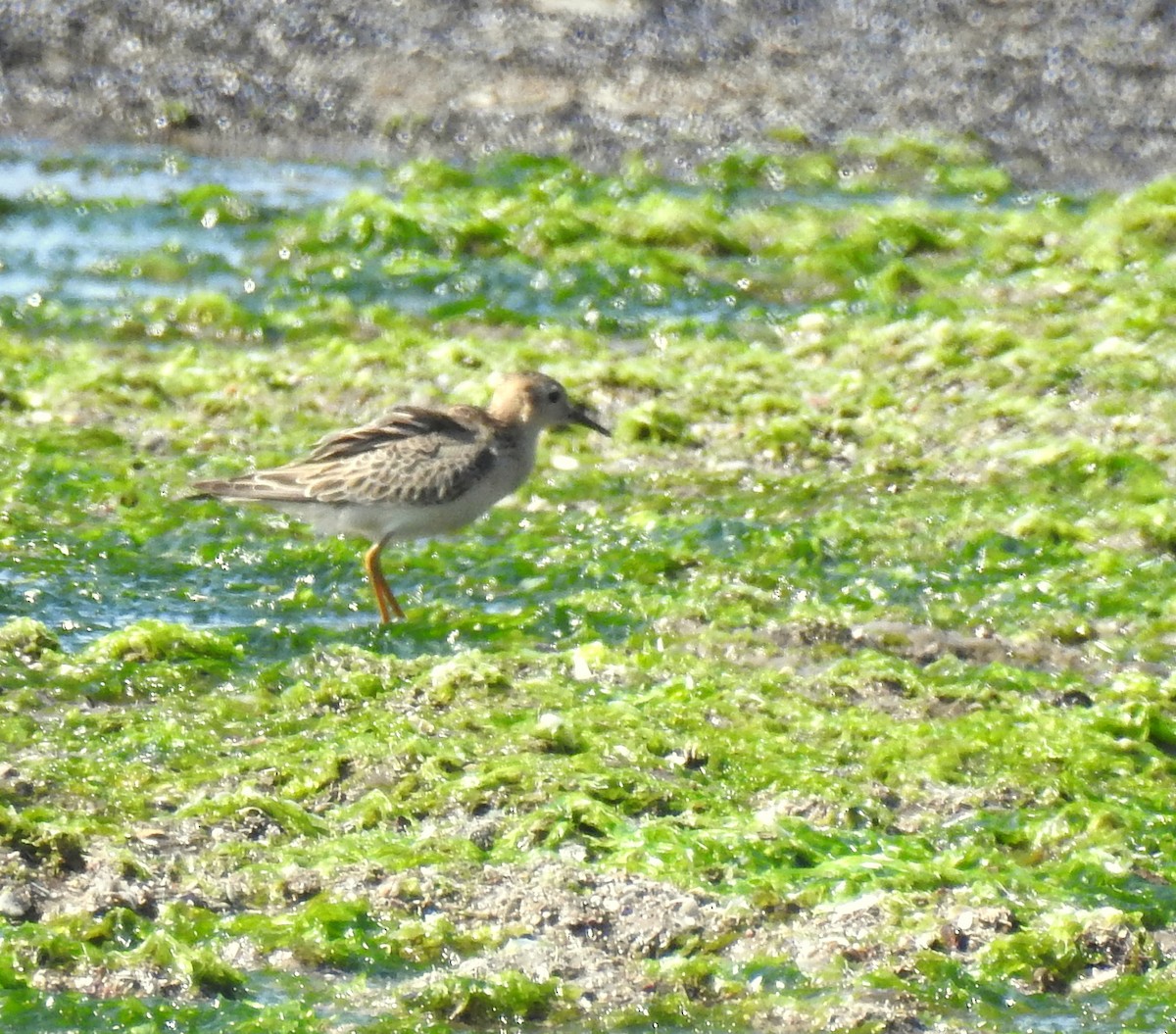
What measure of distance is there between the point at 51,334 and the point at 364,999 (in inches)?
284

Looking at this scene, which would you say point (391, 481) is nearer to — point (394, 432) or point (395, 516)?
point (395, 516)

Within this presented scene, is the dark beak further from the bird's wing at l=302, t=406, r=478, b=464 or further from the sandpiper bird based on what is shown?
the bird's wing at l=302, t=406, r=478, b=464

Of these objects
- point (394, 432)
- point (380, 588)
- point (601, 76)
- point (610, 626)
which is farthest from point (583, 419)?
point (601, 76)

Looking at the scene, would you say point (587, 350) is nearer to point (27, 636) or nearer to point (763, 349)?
point (763, 349)

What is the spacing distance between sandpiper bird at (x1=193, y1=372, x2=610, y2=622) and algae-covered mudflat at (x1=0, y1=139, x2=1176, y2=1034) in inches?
10.6

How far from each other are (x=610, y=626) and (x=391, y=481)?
43.6 inches

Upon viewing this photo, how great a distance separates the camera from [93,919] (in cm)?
525

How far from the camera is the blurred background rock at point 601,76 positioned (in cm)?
1522

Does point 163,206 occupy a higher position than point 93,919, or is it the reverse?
point 163,206

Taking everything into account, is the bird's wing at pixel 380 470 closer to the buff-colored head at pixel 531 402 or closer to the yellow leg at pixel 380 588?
the yellow leg at pixel 380 588

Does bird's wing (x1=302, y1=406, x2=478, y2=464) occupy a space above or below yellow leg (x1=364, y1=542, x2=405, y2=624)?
above

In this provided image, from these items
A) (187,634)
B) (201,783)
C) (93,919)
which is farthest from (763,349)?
(93,919)

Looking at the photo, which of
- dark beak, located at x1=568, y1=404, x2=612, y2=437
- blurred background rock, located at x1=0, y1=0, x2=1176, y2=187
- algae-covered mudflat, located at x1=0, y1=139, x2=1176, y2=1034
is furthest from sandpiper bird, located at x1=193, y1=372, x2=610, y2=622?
blurred background rock, located at x1=0, y1=0, x2=1176, y2=187

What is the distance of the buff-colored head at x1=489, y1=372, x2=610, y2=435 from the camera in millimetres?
8852
